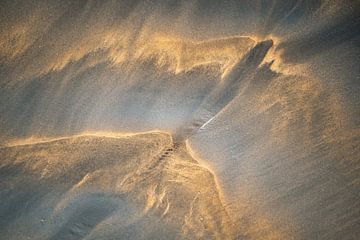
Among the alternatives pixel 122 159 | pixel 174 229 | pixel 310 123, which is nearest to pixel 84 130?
pixel 122 159

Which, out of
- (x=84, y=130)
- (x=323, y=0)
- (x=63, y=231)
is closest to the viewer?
(x=63, y=231)

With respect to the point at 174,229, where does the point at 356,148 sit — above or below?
below

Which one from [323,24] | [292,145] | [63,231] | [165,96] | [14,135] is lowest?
[292,145]

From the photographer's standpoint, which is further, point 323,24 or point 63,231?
point 323,24

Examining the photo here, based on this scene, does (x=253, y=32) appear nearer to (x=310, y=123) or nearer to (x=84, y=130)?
(x=310, y=123)
